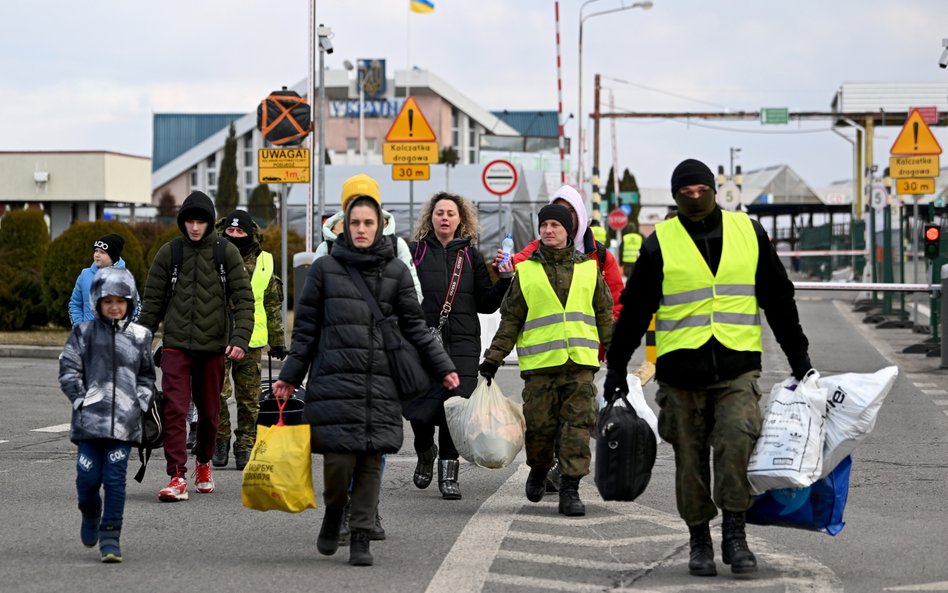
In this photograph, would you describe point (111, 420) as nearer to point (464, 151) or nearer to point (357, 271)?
point (357, 271)

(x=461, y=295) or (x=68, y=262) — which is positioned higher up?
(x=68, y=262)

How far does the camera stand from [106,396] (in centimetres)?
Answer: 729

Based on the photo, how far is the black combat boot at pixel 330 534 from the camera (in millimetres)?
7113

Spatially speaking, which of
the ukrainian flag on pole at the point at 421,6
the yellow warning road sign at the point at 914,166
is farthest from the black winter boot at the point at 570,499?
the ukrainian flag on pole at the point at 421,6

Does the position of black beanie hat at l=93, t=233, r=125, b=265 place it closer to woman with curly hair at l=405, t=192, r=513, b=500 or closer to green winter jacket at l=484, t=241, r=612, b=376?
woman with curly hair at l=405, t=192, r=513, b=500

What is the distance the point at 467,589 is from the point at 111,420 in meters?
1.95

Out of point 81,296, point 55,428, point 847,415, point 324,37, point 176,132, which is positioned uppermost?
point 176,132

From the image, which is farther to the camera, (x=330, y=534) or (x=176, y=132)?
(x=176, y=132)

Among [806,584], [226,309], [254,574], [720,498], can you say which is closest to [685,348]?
[720,498]

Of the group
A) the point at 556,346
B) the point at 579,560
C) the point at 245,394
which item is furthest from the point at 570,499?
the point at 245,394

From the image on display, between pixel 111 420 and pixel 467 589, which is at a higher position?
pixel 111 420

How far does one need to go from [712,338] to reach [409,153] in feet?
49.3

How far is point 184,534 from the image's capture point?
7.98 meters

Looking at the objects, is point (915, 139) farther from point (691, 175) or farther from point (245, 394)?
point (691, 175)
